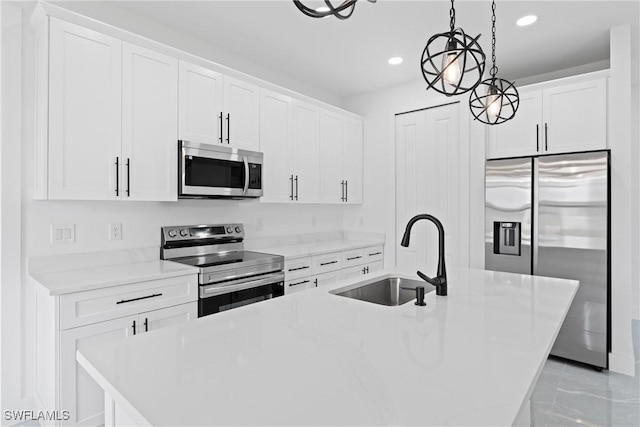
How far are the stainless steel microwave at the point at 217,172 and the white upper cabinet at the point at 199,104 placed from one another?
87mm

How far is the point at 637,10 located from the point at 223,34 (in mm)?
3074

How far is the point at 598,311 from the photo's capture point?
290 cm

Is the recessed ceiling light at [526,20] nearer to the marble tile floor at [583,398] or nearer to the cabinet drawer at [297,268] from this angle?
the cabinet drawer at [297,268]

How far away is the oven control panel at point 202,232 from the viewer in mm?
2863

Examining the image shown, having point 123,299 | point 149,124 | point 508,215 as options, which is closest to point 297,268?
point 123,299

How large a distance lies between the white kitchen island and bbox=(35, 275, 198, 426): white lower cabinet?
103 centimetres

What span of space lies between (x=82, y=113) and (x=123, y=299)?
3.70 ft

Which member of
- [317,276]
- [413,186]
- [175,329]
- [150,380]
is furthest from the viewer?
[413,186]

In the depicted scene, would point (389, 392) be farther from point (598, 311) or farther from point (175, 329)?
point (598, 311)

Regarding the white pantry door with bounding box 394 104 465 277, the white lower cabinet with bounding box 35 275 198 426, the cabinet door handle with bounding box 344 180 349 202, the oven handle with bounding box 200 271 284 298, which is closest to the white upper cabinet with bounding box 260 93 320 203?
the cabinet door handle with bounding box 344 180 349 202

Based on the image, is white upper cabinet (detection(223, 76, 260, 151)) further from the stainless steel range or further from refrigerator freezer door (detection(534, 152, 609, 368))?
refrigerator freezer door (detection(534, 152, 609, 368))

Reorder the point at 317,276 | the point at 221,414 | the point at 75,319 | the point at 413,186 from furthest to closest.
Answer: the point at 413,186
the point at 317,276
the point at 75,319
the point at 221,414

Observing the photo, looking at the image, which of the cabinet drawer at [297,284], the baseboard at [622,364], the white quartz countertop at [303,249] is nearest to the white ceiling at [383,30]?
the white quartz countertop at [303,249]

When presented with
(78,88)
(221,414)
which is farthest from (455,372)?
(78,88)
